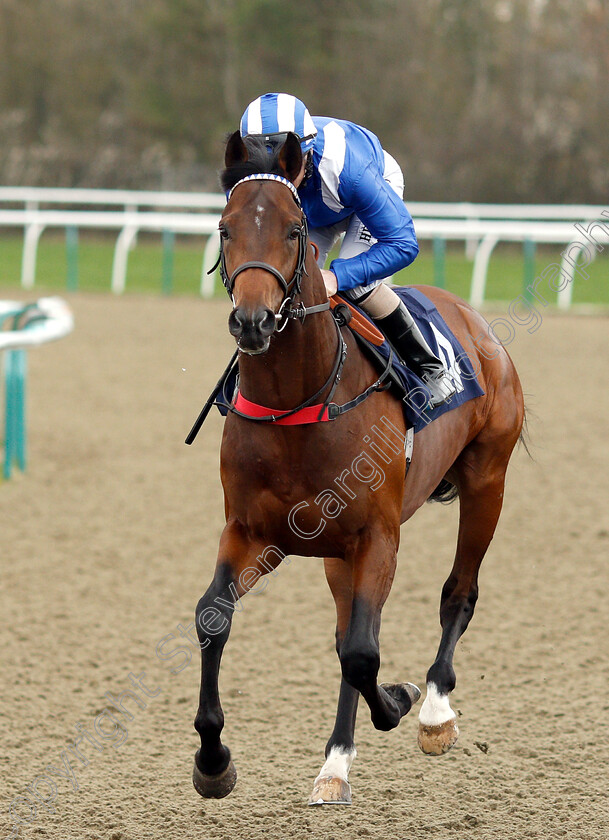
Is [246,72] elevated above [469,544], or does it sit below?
below

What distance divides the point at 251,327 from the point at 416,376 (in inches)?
41.4

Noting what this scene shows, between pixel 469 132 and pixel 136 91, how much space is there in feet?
28.0

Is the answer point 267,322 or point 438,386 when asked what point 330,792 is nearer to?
point 438,386

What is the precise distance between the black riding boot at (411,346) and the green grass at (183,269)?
10.9 metres

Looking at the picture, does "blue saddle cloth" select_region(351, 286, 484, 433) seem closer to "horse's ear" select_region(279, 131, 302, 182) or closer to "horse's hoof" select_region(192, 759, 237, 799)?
"horse's ear" select_region(279, 131, 302, 182)

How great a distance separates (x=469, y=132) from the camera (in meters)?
22.8

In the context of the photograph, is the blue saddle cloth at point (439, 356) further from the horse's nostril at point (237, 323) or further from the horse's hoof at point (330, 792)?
the horse's hoof at point (330, 792)

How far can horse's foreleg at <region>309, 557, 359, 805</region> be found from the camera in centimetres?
327

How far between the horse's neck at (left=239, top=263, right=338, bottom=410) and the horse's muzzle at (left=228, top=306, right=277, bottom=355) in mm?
368

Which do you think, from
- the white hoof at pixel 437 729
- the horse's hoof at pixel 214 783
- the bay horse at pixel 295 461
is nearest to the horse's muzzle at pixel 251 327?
the bay horse at pixel 295 461

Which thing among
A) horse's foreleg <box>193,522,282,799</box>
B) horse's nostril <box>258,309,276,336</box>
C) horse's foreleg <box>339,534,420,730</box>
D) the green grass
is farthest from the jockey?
the green grass

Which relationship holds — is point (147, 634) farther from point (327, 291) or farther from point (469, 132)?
point (469, 132)

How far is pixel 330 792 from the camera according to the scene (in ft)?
10.7

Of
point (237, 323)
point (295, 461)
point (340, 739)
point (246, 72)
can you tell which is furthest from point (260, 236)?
point (246, 72)
